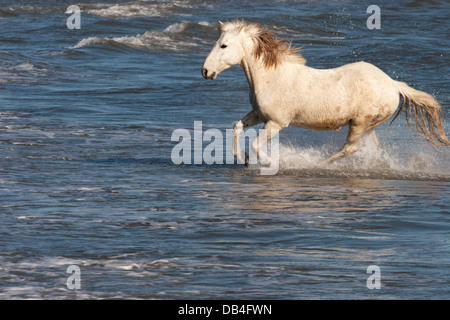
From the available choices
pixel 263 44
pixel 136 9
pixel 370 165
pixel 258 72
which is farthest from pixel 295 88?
pixel 136 9

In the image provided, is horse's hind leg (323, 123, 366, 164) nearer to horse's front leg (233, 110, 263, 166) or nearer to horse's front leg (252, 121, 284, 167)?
horse's front leg (252, 121, 284, 167)

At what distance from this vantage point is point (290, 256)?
5.89m

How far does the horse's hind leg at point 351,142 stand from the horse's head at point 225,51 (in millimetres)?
1544

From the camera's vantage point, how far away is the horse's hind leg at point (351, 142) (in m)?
9.17

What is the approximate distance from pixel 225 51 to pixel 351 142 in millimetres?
1837

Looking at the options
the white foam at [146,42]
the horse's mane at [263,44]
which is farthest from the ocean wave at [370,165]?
the white foam at [146,42]

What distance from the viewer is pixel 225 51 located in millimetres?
8672

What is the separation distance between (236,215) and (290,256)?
4.23ft

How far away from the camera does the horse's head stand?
28.2 feet

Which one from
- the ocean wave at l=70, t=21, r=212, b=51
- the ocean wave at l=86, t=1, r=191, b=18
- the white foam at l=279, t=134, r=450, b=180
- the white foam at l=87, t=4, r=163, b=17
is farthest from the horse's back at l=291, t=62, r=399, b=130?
the white foam at l=87, t=4, r=163, b=17

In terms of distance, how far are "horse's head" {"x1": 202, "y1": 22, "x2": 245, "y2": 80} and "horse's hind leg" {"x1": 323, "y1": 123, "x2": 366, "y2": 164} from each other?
1.54 metres

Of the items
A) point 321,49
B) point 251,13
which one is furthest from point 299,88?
point 251,13

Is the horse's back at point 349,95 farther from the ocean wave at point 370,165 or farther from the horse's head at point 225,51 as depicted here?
the horse's head at point 225,51

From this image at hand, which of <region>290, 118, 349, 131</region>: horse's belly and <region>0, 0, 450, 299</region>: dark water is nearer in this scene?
<region>0, 0, 450, 299</region>: dark water
